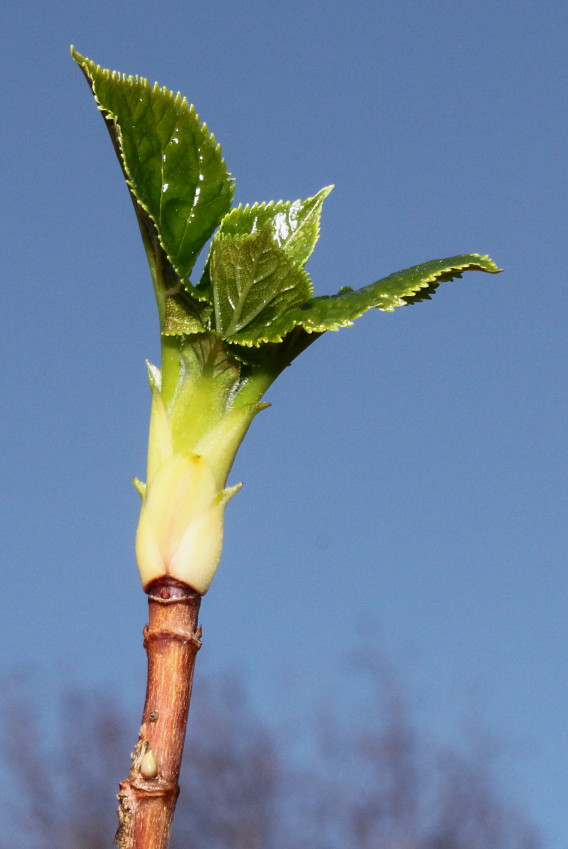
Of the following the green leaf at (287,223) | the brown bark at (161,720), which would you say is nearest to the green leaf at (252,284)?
the green leaf at (287,223)

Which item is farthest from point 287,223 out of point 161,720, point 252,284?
point 161,720

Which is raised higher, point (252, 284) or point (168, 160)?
point (168, 160)

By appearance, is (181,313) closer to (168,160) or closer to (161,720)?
(168,160)

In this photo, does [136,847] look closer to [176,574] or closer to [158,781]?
[158,781]

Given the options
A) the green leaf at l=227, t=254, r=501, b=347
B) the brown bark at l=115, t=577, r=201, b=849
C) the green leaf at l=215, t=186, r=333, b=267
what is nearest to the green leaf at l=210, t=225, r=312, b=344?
the green leaf at l=227, t=254, r=501, b=347

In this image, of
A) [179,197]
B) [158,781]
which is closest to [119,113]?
[179,197]

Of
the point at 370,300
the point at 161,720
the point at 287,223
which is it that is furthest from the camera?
the point at 287,223
